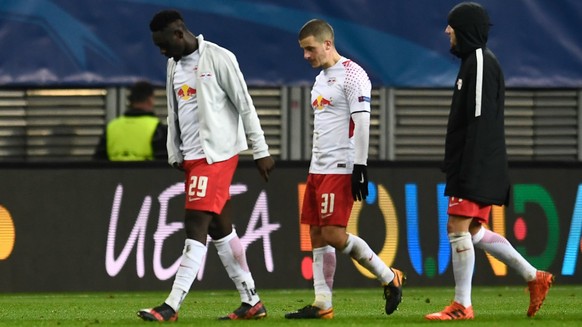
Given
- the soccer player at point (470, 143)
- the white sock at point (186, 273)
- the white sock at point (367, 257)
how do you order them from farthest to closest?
the white sock at point (367, 257)
the soccer player at point (470, 143)
the white sock at point (186, 273)

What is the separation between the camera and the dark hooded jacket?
916 centimetres

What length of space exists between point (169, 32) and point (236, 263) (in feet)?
4.78

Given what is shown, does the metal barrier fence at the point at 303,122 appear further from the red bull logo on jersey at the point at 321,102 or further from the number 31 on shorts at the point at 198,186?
the number 31 on shorts at the point at 198,186

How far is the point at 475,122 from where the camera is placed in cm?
915

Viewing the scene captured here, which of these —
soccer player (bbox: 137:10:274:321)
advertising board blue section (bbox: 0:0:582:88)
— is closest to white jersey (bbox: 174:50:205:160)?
soccer player (bbox: 137:10:274:321)

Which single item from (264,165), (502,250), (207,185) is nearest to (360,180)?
(264,165)

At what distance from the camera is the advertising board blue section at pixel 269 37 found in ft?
47.3

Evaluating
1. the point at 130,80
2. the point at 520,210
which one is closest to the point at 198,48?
the point at 130,80

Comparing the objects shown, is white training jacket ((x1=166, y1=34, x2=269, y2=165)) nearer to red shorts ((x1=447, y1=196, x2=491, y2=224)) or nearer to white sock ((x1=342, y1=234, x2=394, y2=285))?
white sock ((x1=342, y1=234, x2=394, y2=285))

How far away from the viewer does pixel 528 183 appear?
14742 mm

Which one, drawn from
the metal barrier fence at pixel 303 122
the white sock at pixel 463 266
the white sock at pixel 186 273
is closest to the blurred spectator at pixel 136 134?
the metal barrier fence at pixel 303 122

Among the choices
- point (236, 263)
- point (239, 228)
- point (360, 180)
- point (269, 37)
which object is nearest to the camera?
point (360, 180)

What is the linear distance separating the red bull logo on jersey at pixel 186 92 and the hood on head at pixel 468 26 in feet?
5.24

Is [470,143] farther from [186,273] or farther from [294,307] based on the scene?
[294,307]
